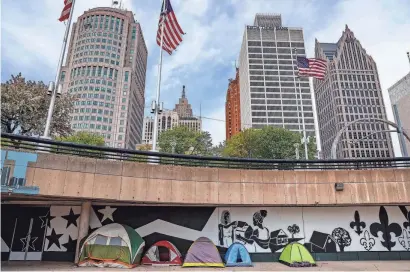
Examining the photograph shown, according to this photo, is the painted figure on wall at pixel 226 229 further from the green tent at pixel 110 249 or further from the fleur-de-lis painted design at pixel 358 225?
the fleur-de-lis painted design at pixel 358 225

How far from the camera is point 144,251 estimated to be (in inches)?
563

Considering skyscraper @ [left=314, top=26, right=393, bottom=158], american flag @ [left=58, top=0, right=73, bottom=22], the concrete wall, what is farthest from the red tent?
skyscraper @ [left=314, top=26, right=393, bottom=158]

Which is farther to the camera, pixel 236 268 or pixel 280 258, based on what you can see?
pixel 280 258

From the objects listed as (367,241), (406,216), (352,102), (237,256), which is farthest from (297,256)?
(352,102)

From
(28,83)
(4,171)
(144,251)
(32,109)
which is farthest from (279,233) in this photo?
(28,83)

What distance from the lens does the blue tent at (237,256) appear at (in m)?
13.6

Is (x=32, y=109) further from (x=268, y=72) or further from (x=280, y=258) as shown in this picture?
(x=268, y=72)

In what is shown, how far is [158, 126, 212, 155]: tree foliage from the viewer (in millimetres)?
48656

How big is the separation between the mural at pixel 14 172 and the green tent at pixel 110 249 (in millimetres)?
3656

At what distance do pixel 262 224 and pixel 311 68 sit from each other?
14.0 m

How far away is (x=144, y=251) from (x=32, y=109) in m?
19.0

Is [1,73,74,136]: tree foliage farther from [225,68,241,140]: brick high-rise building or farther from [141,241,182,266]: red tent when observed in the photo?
[225,68,241,140]: brick high-rise building

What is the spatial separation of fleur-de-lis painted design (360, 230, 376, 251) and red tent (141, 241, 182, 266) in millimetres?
10052

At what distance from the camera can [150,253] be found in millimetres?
13750
